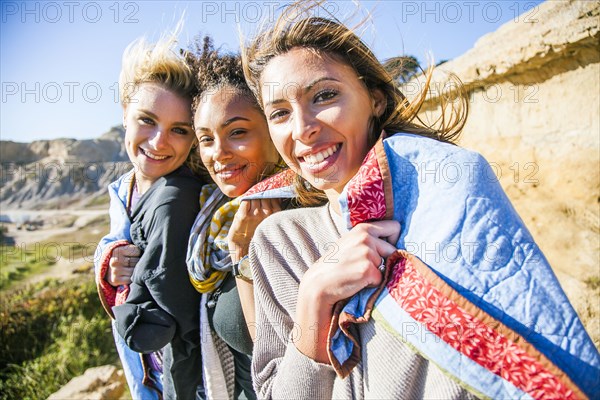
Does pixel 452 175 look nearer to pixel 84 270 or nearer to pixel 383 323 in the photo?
pixel 383 323

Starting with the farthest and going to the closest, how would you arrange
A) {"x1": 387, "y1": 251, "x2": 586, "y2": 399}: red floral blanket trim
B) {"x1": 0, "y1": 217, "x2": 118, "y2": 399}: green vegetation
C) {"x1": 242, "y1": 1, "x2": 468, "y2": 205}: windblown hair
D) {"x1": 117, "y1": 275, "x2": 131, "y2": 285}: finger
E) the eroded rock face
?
{"x1": 0, "y1": 217, "x2": 118, "y2": 399}: green vegetation
the eroded rock face
{"x1": 117, "y1": 275, "x2": 131, "y2": 285}: finger
{"x1": 242, "y1": 1, "x2": 468, "y2": 205}: windblown hair
{"x1": 387, "y1": 251, "x2": 586, "y2": 399}: red floral blanket trim

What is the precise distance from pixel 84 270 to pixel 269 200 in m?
12.1

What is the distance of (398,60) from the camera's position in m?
1.56

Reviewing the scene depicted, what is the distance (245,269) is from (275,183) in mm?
370

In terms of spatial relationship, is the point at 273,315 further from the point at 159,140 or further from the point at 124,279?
the point at 159,140

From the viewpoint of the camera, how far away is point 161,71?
1940 mm

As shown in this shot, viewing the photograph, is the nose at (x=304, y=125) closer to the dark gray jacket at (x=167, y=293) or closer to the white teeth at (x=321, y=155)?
the white teeth at (x=321, y=155)

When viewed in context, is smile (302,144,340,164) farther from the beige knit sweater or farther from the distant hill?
the distant hill

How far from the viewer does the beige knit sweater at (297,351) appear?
0.96 m

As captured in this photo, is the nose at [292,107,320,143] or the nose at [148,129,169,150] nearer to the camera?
the nose at [292,107,320,143]

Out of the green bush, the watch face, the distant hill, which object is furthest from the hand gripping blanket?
the distant hill

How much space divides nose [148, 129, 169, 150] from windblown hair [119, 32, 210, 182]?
200 mm

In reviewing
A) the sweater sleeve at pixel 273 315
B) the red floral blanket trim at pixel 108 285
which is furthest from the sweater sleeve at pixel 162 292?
the sweater sleeve at pixel 273 315

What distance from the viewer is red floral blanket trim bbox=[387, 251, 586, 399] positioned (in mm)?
772
